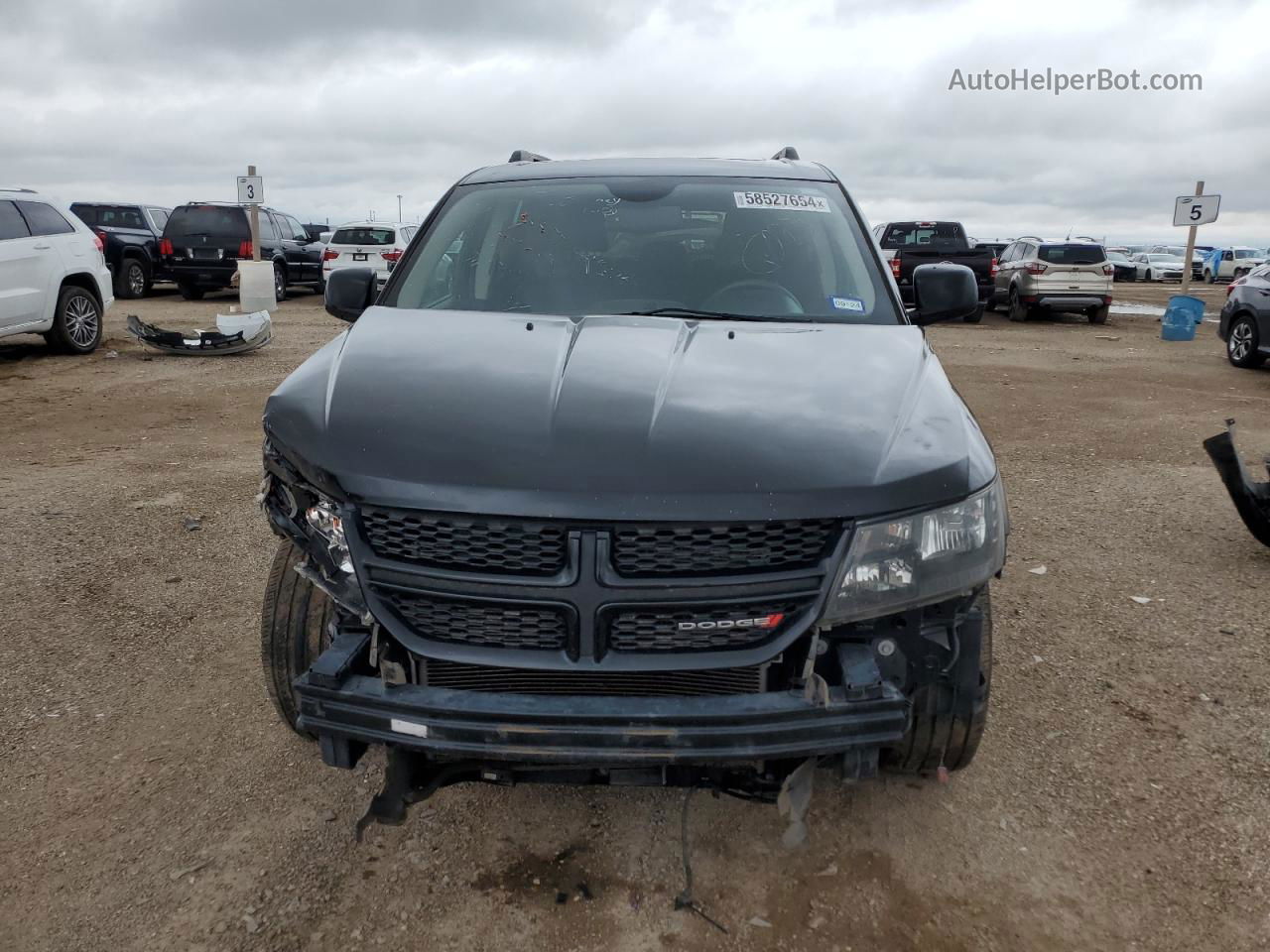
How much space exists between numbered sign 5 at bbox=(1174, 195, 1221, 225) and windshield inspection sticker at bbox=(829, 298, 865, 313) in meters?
17.5

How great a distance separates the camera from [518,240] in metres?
3.64

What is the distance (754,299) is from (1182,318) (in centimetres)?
1591

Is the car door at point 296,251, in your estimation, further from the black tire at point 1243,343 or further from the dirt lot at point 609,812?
the black tire at point 1243,343

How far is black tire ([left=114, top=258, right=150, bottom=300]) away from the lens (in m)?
18.6

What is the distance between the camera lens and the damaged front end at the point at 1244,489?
4.81 metres

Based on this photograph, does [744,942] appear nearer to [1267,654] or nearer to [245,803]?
[245,803]

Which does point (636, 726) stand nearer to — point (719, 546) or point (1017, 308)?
point (719, 546)

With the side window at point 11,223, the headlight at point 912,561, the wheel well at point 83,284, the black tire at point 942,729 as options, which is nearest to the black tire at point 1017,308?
the wheel well at point 83,284

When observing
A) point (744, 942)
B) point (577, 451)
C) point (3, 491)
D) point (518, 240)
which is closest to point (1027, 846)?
point (744, 942)

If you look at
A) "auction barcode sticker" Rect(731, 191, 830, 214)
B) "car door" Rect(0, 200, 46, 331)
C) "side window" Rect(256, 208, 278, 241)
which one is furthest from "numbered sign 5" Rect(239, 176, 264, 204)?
"auction barcode sticker" Rect(731, 191, 830, 214)

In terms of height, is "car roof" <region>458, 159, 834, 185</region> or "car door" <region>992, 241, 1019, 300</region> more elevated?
"car roof" <region>458, 159, 834, 185</region>

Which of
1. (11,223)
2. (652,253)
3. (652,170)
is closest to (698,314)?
(652,253)

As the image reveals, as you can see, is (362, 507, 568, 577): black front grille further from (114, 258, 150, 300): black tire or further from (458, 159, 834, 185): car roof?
(114, 258, 150, 300): black tire

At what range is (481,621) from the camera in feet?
7.34
